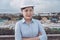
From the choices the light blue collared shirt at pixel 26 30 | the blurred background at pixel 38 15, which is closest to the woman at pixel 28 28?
the light blue collared shirt at pixel 26 30

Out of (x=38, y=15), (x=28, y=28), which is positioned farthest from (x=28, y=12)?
(x=38, y=15)

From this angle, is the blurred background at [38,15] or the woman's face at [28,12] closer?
the woman's face at [28,12]

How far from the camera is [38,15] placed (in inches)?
295

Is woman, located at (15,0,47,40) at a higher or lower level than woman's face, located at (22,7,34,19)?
lower

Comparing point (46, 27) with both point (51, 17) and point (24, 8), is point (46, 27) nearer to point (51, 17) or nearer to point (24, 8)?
point (51, 17)

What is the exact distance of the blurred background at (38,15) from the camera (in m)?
7.34

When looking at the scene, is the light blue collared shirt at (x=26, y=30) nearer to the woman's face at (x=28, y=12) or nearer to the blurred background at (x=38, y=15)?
the woman's face at (x=28, y=12)

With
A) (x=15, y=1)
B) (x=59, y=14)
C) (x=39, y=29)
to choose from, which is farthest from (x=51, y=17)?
(x=39, y=29)

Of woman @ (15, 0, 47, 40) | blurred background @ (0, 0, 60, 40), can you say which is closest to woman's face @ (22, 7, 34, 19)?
woman @ (15, 0, 47, 40)

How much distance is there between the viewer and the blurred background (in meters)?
7.34

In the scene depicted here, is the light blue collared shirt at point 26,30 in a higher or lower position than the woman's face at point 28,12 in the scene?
lower

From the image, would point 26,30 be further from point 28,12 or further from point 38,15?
point 38,15

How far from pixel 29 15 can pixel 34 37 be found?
25cm

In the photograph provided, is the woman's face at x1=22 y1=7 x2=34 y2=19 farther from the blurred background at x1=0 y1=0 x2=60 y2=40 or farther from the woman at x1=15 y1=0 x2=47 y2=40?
the blurred background at x1=0 y1=0 x2=60 y2=40
